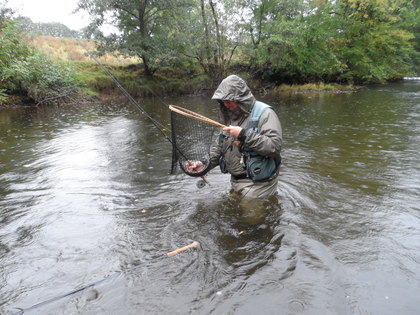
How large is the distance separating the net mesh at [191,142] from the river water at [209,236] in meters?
0.89

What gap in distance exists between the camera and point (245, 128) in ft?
14.0

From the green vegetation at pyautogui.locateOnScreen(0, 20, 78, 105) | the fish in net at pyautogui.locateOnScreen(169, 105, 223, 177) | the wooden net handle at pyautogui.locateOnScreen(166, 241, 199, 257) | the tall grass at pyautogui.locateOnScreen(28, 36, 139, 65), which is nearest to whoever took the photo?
the wooden net handle at pyautogui.locateOnScreen(166, 241, 199, 257)

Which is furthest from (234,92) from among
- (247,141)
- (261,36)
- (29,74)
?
(261,36)

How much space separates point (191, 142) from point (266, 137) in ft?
5.68

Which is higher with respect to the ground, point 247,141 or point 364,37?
point 364,37

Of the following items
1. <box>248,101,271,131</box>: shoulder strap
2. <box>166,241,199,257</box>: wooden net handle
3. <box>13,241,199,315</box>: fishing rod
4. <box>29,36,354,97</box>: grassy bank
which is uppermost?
<box>29,36,354,97</box>: grassy bank

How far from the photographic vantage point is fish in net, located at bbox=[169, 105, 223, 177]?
5.12m

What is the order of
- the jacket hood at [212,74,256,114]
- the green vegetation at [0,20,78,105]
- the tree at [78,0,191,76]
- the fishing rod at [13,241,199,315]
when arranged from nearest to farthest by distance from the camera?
the fishing rod at [13,241,199,315] → the jacket hood at [212,74,256,114] → the green vegetation at [0,20,78,105] → the tree at [78,0,191,76]

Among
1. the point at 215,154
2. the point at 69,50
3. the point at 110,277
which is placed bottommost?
the point at 110,277

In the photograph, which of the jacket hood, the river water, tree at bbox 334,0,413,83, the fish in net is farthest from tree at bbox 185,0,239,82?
the jacket hood

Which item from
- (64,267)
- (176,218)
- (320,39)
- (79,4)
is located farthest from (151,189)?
(320,39)

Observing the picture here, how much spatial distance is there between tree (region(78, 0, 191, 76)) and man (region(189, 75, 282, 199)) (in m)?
22.0

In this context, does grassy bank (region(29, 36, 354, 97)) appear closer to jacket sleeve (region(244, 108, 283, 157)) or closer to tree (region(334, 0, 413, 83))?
tree (region(334, 0, 413, 83))

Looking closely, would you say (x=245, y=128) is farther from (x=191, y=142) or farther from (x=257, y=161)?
(x=191, y=142)
